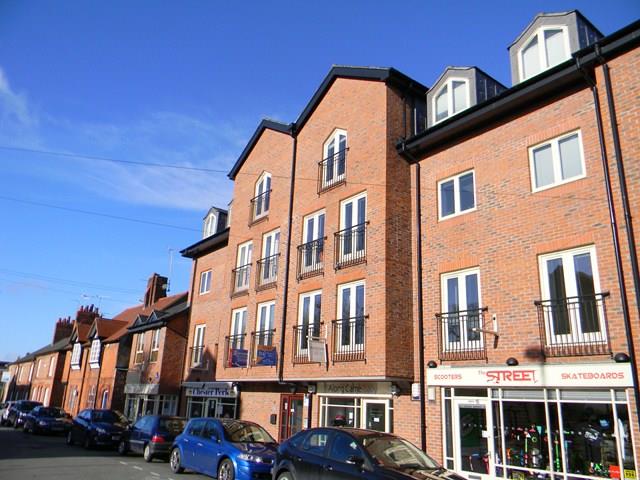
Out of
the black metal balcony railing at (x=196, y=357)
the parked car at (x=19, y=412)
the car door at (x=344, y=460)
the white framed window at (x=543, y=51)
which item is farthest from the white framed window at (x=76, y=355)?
the white framed window at (x=543, y=51)

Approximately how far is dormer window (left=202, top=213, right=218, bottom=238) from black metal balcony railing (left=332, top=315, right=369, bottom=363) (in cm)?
1375

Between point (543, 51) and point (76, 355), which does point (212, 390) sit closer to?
point (543, 51)

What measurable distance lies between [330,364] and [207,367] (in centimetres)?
968

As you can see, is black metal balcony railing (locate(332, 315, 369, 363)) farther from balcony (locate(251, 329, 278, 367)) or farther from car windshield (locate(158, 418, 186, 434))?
car windshield (locate(158, 418, 186, 434))

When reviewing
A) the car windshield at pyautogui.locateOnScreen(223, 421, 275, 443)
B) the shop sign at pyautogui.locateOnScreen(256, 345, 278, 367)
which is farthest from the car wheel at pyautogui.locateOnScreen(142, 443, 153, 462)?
the car windshield at pyautogui.locateOnScreen(223, 421, 275, 443)

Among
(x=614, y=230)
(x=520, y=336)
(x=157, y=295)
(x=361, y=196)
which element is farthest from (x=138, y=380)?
(x=614, y=230)

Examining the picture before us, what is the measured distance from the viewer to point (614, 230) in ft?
32.8

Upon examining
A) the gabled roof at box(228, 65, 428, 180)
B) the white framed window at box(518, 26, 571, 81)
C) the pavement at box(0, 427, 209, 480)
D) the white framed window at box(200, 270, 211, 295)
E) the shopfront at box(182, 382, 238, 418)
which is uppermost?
the gabled roof at box(228, 65, 428, 180)

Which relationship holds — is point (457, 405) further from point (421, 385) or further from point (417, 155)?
point (417, 155)

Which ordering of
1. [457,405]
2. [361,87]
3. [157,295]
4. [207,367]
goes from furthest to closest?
[157,295], [207,367], [361,87], [457,405]

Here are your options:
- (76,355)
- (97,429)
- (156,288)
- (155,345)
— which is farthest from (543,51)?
(76,355)

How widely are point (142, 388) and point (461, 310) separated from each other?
18.8 m

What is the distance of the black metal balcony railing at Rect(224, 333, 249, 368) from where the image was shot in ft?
56.2

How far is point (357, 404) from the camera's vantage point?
14.4m
